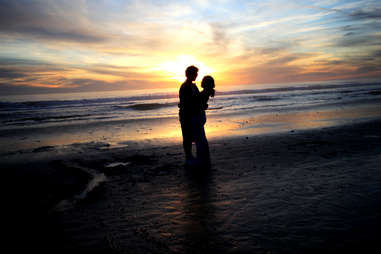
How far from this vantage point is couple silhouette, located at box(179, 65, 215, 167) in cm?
578

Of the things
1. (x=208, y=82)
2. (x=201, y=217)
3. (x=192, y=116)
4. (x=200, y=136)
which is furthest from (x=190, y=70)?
(x=201, y=217)

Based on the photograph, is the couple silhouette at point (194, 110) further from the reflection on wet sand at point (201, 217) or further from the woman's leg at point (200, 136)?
the reflection on wet sand at point (201, 217)

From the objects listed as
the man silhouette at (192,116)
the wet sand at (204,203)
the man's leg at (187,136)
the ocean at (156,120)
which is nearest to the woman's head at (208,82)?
the man silhouette at (192,116)

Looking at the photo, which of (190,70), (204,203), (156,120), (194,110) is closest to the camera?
(204,203)

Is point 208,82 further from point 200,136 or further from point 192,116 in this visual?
point 200,136

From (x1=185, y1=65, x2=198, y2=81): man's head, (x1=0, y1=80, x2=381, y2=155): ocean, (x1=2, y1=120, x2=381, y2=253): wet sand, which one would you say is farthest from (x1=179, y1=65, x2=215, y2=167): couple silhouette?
(x1=0, y1=80, x2=381, y2=155): ocean

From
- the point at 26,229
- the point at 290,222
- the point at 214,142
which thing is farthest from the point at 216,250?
the point at 214,142

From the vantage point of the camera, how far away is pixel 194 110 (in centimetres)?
590

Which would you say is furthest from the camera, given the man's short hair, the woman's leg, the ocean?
the ocean

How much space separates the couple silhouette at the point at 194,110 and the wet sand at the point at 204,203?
483 mm

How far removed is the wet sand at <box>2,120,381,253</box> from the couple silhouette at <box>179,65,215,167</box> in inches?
19.0

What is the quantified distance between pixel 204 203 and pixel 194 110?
2483 millimetres

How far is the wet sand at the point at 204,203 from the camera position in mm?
2898

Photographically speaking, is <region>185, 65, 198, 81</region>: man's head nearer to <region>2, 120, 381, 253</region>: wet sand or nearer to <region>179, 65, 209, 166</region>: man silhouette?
<region>179, 65, 209, 166</region>: man silhouette
